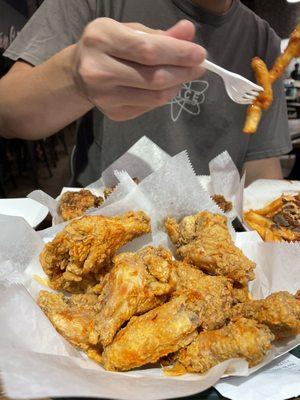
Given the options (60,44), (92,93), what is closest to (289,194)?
(92,93)

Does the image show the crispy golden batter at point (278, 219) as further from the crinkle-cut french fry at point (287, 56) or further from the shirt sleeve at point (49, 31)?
the shirt sleeve at point (49, 31)

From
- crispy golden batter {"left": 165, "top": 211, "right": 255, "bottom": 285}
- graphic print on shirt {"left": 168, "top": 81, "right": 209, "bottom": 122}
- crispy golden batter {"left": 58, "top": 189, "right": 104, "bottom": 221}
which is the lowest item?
crispy golden batter {"left": 58, "top": 189, "right": 104, "bottom": 221}

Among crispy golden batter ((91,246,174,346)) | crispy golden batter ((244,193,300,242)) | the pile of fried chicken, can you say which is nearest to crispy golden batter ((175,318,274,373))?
the pile of fried chicken

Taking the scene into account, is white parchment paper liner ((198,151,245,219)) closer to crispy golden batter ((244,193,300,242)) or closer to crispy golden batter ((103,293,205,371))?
crispy golden batter ((244,193,300,242))

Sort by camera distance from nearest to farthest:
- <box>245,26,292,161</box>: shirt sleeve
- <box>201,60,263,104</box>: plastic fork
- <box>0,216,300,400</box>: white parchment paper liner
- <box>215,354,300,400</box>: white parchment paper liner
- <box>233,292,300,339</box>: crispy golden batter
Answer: <box>0,216,300,400</box>: white parchment paper liner < <box>215,354,300,400</box>: white parchment paper liner < <box>233,292,300,339</box>: crispy golden batter < <box>201,60,263,104</box>: plastic fork < <box>245,26,292,161</box>: shirt sleeve

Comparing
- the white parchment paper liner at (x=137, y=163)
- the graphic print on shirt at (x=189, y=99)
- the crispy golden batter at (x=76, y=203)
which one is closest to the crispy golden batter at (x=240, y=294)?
the crispy golden batter at (x=76, y=203)

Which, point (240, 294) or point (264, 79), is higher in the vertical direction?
point (264, 79)

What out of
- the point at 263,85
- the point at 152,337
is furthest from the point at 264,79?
the point at 152,337

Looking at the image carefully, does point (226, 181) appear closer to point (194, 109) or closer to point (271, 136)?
point (194, 109)
